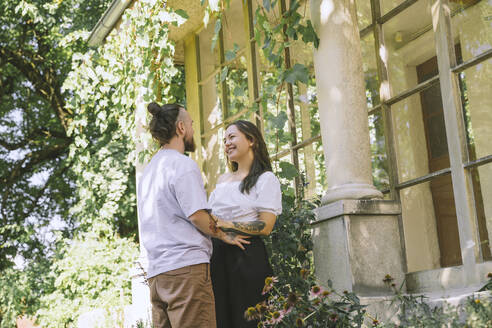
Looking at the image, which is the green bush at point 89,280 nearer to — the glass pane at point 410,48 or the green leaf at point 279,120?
the green leaf at point 279,120

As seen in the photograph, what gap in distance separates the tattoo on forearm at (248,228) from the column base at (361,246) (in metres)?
0.61

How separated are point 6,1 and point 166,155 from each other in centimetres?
964

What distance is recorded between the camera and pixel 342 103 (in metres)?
3.54

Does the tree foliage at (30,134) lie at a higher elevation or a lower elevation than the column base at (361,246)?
higher

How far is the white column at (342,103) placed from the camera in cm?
347

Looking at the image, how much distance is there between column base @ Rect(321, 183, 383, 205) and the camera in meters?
3.39

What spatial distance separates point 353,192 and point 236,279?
0.89 m

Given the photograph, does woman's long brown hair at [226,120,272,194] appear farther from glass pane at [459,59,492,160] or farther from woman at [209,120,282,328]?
glass pane at [459,59,492,160]

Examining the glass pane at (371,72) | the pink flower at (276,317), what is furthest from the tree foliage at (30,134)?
the pink flower at (276,317)

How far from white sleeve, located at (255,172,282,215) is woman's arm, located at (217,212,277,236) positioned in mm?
30

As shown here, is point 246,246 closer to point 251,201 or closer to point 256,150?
point 251,201

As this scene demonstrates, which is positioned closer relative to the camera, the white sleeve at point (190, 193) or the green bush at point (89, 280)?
the white sleeve at point (190, 193)

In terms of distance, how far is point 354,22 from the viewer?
369 centimetres

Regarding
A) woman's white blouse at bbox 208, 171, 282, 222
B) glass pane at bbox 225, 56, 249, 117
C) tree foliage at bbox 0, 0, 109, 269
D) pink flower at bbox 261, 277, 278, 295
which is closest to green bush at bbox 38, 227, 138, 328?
glass pane at bbox 225, 56, 249, 117
